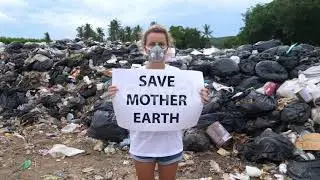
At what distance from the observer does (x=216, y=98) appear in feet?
20.2

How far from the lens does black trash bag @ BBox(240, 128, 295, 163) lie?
→ 516 centimetres

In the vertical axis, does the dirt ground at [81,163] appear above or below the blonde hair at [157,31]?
below

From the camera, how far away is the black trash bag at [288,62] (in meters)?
7.03

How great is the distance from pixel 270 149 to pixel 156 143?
247 centimetres

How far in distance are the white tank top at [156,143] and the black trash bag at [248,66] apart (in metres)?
4.22

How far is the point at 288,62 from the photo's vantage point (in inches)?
278

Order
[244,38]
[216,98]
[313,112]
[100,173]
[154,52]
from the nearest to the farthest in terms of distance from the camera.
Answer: [154,52]
[100,173]
[313,112]
[216,98]
[244,38]

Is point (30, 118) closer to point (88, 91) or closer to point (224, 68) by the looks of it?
point (88, 91)

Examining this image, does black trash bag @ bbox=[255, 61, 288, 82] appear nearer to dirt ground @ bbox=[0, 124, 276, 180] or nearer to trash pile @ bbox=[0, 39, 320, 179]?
trash pile @ bbox=[0, 39, 320, 179]

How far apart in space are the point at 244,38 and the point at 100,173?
36.5 m

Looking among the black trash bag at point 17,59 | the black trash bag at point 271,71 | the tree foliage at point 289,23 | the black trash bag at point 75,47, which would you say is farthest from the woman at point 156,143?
the tree foliage at point 289,23

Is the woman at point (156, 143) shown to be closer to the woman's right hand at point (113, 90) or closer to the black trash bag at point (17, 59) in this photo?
the woman's right hand at point (113, 90)

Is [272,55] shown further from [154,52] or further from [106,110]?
[154,52]

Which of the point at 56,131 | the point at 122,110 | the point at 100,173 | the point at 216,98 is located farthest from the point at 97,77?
the point at 122,110
